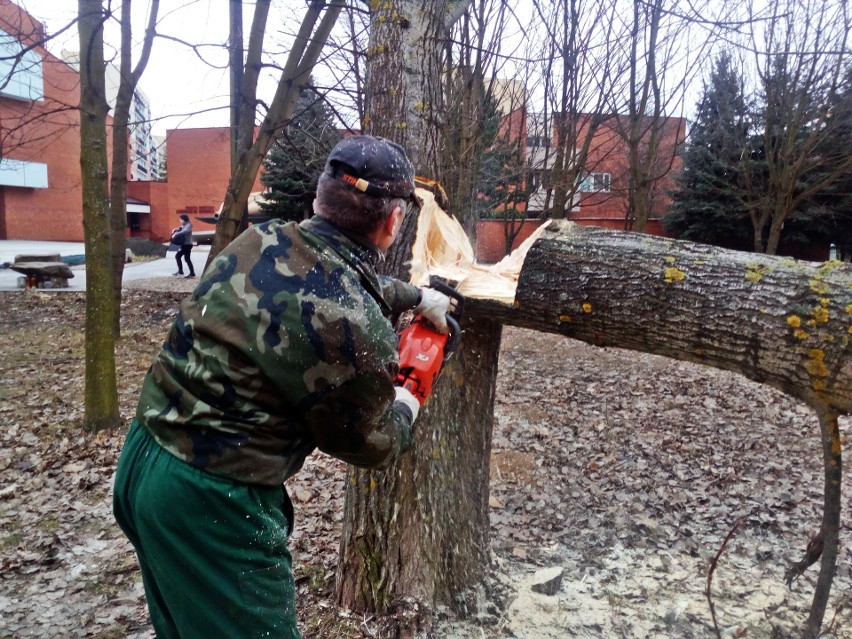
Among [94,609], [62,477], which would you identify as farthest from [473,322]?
[62,477]

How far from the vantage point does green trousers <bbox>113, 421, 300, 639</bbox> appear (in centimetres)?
147

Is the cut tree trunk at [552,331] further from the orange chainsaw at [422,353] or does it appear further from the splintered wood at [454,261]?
the orange chainsaw at [422,353]

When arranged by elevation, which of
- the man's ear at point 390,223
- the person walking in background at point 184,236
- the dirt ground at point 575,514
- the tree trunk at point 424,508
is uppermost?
the man's ear at point 390,223

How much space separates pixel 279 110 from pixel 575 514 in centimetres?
549

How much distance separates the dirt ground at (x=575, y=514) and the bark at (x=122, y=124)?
197cm

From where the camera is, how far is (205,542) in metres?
1.48

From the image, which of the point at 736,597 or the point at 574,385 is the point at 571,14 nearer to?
the point at 574,385

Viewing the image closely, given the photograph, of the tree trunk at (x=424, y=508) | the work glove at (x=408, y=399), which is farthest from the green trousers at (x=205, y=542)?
the tree trunk at (x=424, y=508)

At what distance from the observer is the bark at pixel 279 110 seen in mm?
6832

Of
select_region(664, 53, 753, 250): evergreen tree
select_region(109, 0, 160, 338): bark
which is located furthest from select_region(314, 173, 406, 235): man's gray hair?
select_region(664, 53, 753, 250): evergreen tree

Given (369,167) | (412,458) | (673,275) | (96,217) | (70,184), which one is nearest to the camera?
(369,167)

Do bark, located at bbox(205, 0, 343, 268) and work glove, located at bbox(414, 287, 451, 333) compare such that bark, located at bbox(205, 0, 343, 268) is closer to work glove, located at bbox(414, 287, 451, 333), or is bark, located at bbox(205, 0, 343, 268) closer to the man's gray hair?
work glove, located at bbox(414, 287, 451, 333)

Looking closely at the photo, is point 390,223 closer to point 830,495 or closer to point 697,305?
point 697,305

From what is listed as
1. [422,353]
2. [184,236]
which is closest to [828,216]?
[184,236]
